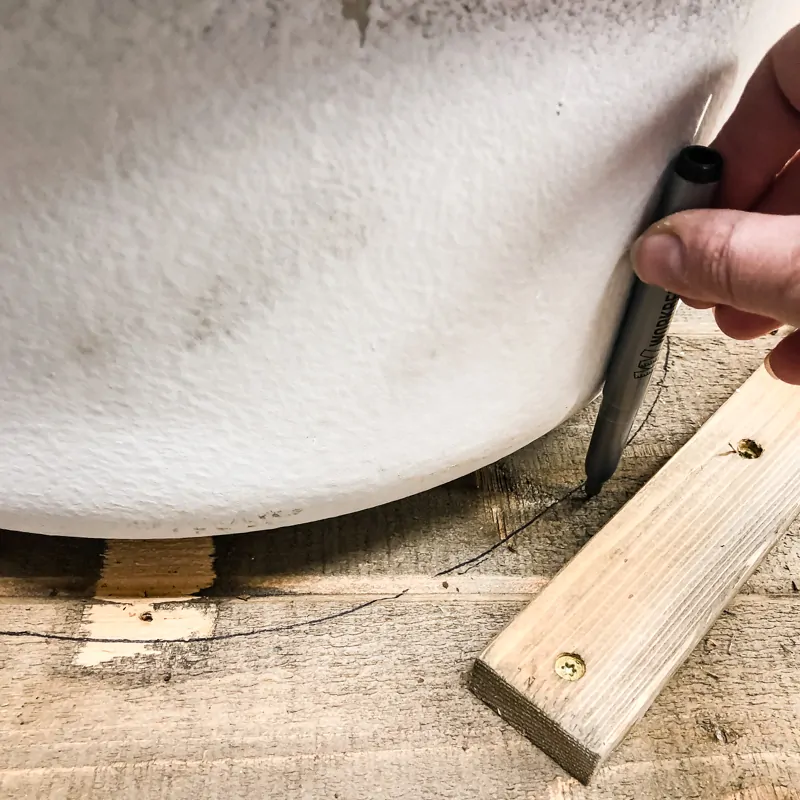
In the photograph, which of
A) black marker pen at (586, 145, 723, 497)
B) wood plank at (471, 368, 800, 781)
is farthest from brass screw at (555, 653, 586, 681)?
black marker pen at (586, 145, 723, 497)

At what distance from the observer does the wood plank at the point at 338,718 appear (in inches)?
17.4

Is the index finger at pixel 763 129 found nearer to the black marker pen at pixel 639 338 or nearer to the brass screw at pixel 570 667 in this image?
the black marker pen at pixel 639 338

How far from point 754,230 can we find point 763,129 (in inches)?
4.7

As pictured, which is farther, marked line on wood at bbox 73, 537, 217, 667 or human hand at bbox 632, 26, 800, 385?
marked line on wood at bbox 73, 537, 217, 667

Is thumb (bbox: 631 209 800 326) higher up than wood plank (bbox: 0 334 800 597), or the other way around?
thumb (bbox: 631 209 800 326)

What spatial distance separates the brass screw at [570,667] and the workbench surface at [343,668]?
0.05 m

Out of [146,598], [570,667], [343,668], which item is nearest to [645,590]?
[570,667]

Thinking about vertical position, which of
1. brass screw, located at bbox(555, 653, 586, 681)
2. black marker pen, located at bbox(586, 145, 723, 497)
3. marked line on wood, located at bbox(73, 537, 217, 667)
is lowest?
marked line on wood, located at bbox(73, 537, 217, 667)

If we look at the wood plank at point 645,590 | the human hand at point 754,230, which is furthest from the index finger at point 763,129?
the wood plank at point 645,590

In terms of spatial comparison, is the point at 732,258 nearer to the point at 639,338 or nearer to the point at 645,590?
the point at 639,338

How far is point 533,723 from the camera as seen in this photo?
1.49ft

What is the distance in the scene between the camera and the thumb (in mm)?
339

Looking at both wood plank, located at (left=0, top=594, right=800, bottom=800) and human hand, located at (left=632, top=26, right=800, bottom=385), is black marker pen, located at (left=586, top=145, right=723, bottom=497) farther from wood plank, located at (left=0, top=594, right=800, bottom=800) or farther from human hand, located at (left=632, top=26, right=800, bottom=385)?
wood plank, located at (left=0, top=594, right=800, bottom=800)

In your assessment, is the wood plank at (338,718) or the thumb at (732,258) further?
the wood plank at (338,718)
